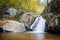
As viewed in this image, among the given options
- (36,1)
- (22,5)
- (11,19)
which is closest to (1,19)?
(11,19)

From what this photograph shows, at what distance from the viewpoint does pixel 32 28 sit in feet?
32.6

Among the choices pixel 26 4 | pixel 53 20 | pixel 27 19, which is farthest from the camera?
pixel 26 4

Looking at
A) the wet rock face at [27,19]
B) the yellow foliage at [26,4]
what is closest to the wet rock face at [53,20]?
the wet rock face at [27,19]

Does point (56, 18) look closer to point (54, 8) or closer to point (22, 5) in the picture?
point (54, 8)

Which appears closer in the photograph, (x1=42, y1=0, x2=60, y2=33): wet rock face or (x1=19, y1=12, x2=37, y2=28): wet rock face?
(x1=42, y1=0, x2=60, y2=33): wet rock face

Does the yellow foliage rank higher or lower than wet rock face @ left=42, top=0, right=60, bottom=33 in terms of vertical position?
higher

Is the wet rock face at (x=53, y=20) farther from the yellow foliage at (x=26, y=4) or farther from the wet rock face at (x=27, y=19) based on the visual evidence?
the yellow foliage at (x=26, y=4)

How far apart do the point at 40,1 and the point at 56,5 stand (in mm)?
1998

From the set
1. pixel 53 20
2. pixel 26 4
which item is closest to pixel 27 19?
pixel 26 4

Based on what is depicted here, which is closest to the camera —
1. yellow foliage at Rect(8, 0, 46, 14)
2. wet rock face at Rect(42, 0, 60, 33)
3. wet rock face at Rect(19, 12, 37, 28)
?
wet rock face at Rect(42, 0, 60, 33)

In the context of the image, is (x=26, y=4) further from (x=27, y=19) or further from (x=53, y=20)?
(x=53, y=20)

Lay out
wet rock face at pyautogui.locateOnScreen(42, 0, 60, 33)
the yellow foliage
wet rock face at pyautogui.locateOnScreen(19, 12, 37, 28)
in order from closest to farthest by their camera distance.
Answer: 1. wet rock face at pyautogui.locateOnScreen(42, 0, 60, 33)
2. wet rock face at pyautogui.locateOnScreen(19, 12, 37, 28)
3. the yellow foliage

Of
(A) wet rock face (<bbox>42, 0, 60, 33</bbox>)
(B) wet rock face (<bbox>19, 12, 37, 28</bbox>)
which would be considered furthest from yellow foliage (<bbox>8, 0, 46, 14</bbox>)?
(A) wet rock face (<bbox>42, 0, 60, 33</bbox>)

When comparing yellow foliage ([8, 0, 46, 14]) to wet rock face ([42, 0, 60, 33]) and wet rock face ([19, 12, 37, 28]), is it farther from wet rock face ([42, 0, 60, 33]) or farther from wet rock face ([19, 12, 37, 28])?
wet rock face ([42, 0, 60, 33])
